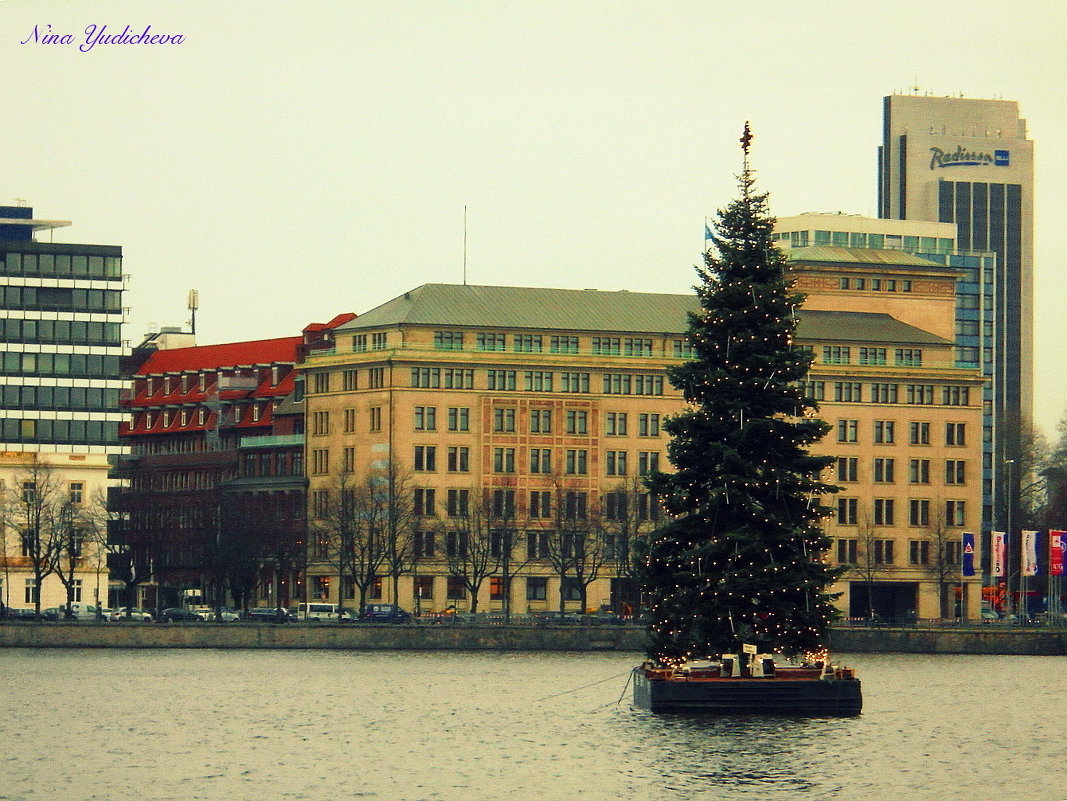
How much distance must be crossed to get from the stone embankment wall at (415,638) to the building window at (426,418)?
41.9 metres

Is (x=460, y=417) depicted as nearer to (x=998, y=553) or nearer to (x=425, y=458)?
(x=425, y=458)

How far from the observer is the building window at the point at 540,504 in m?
195

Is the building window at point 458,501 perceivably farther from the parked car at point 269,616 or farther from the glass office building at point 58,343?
the glass office building at point 58,343

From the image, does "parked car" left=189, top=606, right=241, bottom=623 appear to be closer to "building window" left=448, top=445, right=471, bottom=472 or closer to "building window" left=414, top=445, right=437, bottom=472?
"building window" left=414, top=445, right=437, bottom=472

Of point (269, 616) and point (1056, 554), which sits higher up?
point (1056, 554)

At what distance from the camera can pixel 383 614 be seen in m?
175

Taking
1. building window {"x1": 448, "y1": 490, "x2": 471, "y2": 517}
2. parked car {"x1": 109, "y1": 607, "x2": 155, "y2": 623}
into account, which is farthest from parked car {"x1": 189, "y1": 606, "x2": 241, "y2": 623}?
building window {"x1": 448, "y1": 490, "x2": 471, "y2": 517}

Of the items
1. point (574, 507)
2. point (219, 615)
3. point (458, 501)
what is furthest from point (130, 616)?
point (574, 507)

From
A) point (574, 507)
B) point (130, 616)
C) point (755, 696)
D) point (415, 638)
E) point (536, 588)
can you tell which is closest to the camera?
point (755, 696)

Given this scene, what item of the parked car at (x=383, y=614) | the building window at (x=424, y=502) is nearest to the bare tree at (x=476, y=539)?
the building window at (x=424, y=502)

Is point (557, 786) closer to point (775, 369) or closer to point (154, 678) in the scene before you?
point (775, 369)

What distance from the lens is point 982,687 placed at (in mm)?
124938

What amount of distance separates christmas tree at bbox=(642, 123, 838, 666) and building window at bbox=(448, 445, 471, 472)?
4185 inches

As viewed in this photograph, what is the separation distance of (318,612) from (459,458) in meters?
21.5
